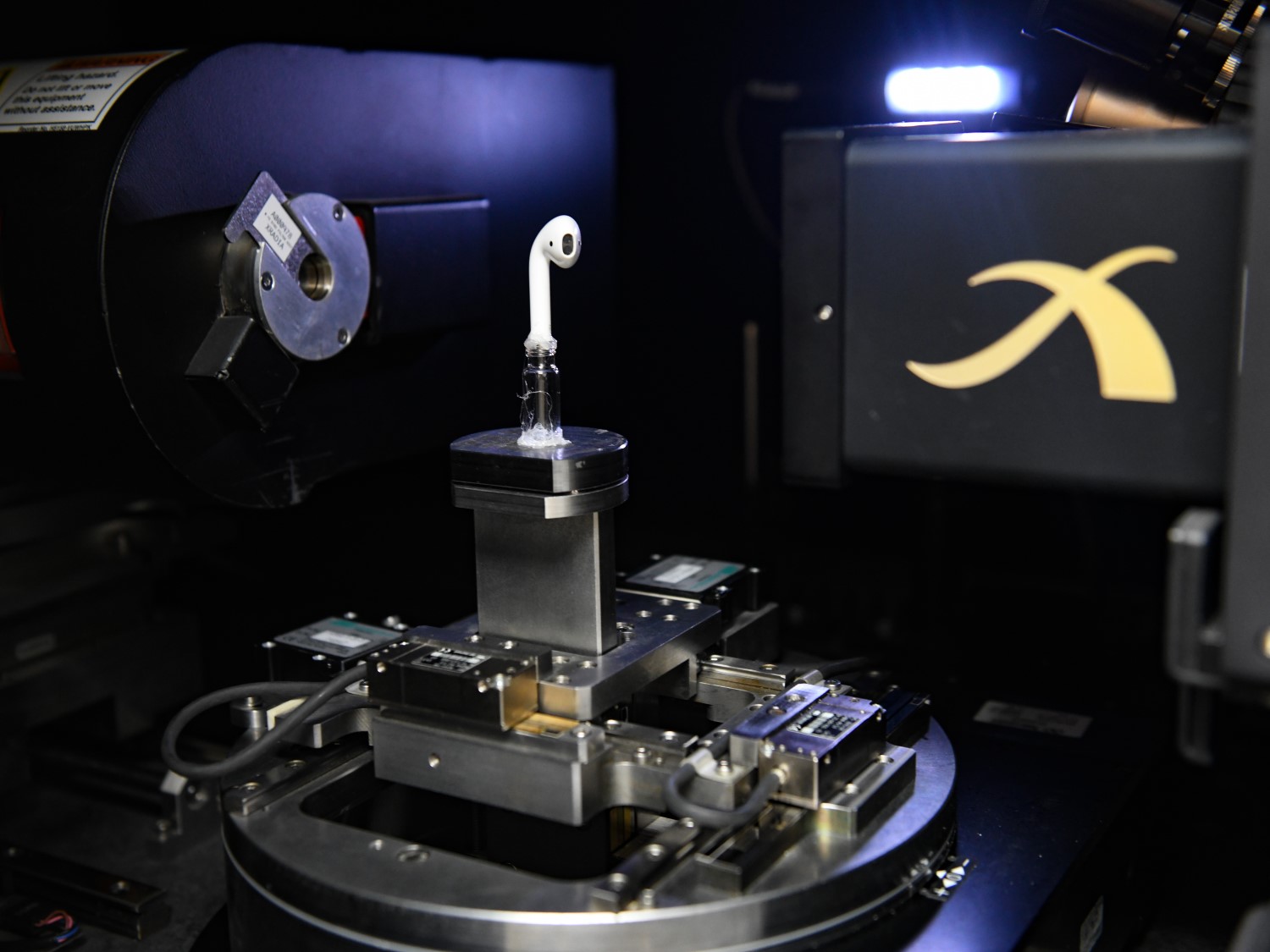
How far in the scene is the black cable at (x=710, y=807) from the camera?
2.47 ft

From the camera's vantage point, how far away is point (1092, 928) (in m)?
0.95

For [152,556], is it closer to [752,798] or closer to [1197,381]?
[752,798]

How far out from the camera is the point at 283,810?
87cm

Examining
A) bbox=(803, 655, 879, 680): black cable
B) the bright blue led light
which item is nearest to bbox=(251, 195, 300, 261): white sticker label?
bbox=(803, 655, 879, 680): black cable

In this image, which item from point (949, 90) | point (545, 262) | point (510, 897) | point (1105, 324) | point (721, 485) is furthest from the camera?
point (721, 485)

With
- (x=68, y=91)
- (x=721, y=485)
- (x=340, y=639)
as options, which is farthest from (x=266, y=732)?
(x=721, y=485)

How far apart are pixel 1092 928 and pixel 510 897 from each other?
0.42 m

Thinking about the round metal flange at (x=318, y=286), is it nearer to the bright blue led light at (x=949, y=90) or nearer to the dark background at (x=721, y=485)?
the dark background at (x=721, y=485)

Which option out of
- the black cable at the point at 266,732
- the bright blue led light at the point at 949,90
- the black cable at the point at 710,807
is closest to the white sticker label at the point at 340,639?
the black cable at the point at 266,732

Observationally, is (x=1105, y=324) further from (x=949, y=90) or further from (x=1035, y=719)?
(x=949, y=90)

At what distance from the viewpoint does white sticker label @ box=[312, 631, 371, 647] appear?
1.03 metres

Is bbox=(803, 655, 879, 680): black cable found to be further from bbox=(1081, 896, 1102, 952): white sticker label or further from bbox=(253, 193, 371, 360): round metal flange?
bbox=(253, 193, 371, 360): round metal flange

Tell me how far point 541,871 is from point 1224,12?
721 millimetres

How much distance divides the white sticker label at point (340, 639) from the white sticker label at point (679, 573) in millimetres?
219
